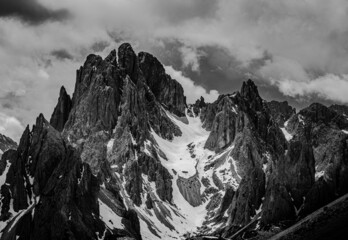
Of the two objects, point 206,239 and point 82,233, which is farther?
point 82,233

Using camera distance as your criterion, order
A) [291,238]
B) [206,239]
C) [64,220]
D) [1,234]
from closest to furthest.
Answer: [291,238]
[206,239]
[1,234]
[64,220]

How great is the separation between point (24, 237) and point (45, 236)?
22.5ft

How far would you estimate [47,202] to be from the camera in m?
192

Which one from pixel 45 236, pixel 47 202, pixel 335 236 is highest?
pixel 47 202

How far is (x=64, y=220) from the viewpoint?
625ft

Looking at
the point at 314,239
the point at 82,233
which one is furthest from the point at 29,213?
the point at 314,239

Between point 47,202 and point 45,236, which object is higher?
point 47,202

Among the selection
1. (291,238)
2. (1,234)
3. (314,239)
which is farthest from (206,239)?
(1,234)

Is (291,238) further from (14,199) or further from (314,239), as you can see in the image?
(14,199)

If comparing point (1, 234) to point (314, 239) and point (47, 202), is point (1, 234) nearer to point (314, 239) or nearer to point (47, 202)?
point (47, 202)

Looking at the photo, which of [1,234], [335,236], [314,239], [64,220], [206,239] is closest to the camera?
[335,236]

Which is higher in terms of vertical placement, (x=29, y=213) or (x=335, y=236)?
(x=29, y=213)

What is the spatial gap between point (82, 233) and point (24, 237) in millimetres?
23449

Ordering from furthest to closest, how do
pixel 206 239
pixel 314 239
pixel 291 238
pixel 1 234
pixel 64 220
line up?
pixel 64 220 < pixel 1 234 < pixel 206 239 < pixel 291 238 < pixel 314 239
